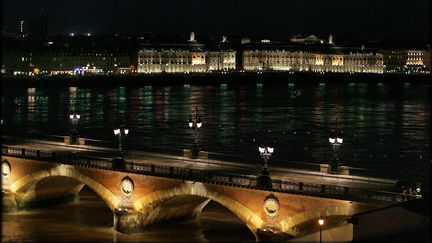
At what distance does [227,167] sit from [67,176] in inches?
224

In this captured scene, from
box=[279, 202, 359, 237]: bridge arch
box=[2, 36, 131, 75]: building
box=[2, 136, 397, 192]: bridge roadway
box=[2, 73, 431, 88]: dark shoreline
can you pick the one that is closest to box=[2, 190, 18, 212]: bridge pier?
box=[2, 136, 397, 192]: bridge roadway

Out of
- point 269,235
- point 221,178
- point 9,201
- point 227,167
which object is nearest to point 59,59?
point 9,201

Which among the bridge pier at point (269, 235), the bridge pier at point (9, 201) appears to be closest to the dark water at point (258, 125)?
the bridge pier at point (9, 201)

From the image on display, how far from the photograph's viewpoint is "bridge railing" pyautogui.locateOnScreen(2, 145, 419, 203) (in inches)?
877

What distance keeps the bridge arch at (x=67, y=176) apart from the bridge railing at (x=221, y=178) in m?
0.31

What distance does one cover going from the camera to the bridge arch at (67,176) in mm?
28297

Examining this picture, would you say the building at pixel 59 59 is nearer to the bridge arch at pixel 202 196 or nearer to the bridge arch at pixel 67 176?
the bridge arch at pixel 67 176

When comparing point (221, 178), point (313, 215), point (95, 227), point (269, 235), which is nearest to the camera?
point (313, 215)

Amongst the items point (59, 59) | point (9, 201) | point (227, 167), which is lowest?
point (9, 201)

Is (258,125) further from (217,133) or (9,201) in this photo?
(9,201)

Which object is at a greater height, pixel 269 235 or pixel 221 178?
pixel 221 178

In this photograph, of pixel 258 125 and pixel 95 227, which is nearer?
pixel 95 227

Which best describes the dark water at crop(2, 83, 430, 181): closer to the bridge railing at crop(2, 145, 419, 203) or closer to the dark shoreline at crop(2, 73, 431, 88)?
the bridge railing at crop(2, 145, 419, 203)

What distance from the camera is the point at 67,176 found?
3028 cm
